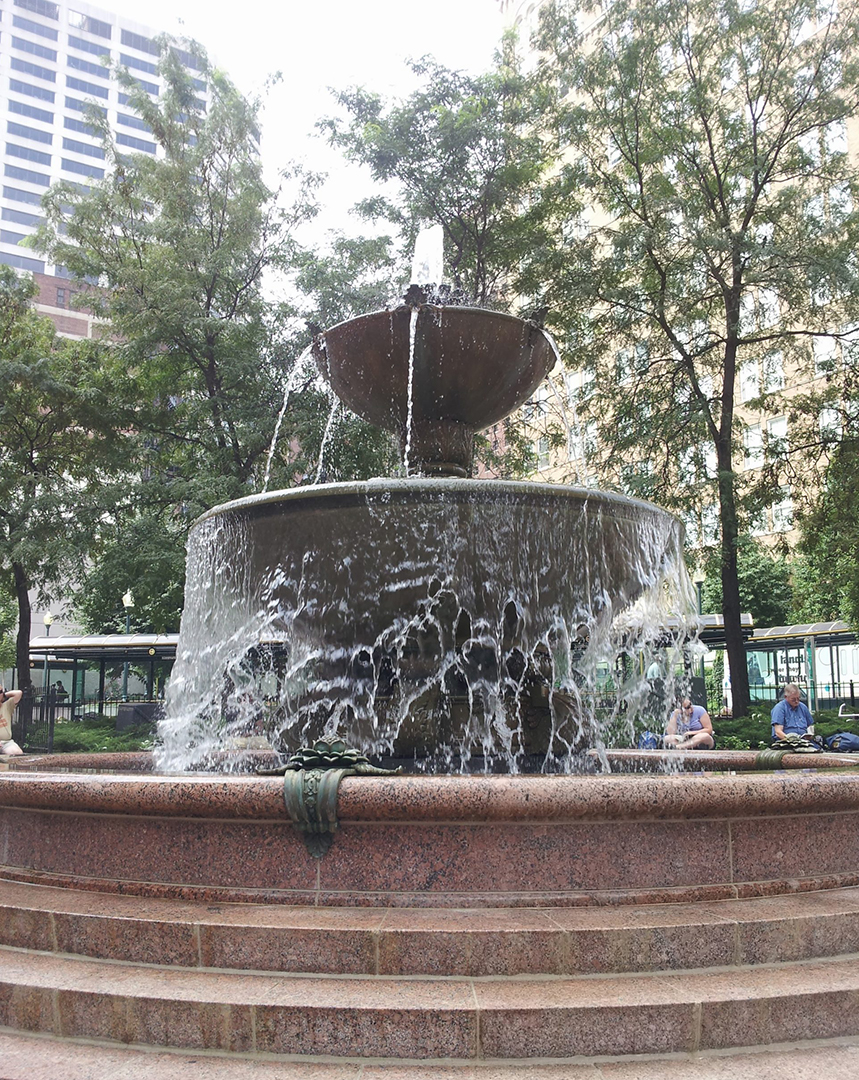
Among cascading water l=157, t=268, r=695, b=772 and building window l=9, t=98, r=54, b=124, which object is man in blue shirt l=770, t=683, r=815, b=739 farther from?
building window l=9, t=98, r=54, b=124

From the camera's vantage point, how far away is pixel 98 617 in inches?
1566

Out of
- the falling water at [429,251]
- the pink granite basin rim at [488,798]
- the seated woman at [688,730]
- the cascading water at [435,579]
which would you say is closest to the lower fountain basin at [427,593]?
the cascading water at [435,579]

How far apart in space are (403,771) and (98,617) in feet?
118

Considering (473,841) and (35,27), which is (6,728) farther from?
(35,27)

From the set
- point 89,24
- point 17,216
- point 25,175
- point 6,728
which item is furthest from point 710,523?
point 89,24

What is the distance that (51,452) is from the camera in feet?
71.2

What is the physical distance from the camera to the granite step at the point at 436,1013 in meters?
3.34

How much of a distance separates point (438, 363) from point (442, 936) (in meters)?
4.52

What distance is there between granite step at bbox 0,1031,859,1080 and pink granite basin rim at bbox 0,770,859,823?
1020 mm

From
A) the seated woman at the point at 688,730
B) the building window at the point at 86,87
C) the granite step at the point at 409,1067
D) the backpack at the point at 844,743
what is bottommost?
the granite step at the point at 409,1067

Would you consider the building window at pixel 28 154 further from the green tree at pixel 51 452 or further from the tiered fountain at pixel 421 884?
the tiered fountain at pixel 421 884

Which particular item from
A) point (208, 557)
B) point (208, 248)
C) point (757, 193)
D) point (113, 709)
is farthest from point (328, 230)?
point (113, 709)

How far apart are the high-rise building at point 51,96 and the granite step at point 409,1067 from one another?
97482 mm

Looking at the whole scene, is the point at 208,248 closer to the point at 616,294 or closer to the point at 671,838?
the point at 616,294
